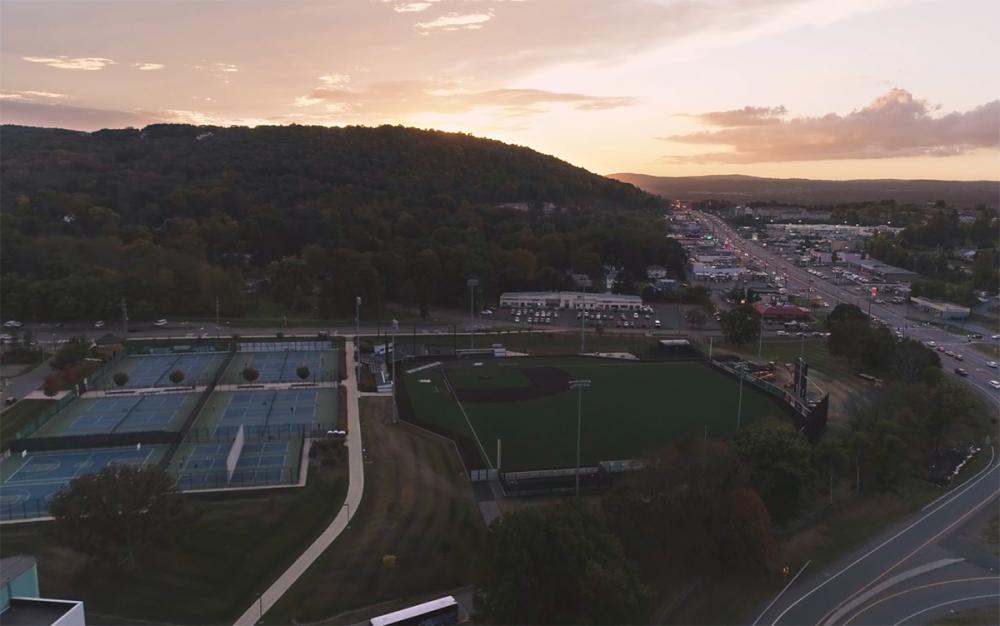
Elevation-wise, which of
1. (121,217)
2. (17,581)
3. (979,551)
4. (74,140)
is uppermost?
(74,140)

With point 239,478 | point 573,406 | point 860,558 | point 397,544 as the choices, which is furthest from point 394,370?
Answer: point 860,558

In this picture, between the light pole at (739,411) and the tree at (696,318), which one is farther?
the tree at (696,318)

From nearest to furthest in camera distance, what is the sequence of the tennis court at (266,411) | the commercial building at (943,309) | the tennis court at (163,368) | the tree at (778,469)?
the tree at (778,469) → the tennis court at (266,411) → the tennis court at (163,368) → the commercial building at (943,309)

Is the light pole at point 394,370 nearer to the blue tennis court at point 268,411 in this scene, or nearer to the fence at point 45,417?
the blue tennis court at point 268,411

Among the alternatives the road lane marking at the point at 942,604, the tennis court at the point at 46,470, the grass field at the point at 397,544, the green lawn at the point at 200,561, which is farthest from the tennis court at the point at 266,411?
the road lane marking at the point at 942,604

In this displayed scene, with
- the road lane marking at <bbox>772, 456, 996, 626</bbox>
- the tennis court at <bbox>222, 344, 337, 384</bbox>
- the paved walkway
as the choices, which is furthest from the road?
the tennis court at <bbox>222, 344, 337, 384</bbox>

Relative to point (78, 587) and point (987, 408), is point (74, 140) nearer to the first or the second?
point (78, 587)

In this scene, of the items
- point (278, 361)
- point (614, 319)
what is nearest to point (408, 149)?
point (614, 319)
